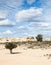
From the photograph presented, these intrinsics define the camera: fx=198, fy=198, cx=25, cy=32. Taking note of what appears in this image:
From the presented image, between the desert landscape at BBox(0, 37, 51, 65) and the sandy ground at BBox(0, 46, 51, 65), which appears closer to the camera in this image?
the sandy ground at BBox(0, 46, 51, 65)

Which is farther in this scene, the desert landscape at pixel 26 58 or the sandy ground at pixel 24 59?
the desert landscape at pixel 26 58

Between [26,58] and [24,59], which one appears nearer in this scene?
[24,59]

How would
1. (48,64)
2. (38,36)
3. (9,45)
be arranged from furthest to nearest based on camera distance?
(38,36)
(9,45)
(48,64)

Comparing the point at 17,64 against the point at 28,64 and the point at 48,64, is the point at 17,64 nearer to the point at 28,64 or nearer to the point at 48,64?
the point at 28,64

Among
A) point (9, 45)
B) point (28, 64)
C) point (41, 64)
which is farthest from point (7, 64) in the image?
point (9, 45)

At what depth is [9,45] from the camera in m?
45.8

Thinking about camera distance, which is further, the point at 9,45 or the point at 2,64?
the point at 9,45

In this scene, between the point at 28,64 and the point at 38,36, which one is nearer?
the point at 28,64

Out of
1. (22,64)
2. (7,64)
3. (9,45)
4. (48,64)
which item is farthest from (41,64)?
(9,45)

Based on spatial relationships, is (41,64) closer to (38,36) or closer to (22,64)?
(22,64)

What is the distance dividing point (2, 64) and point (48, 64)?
20.8ft

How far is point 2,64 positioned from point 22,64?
280cm

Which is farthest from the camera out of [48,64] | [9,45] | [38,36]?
[38,36]

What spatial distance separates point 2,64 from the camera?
2736 cm
